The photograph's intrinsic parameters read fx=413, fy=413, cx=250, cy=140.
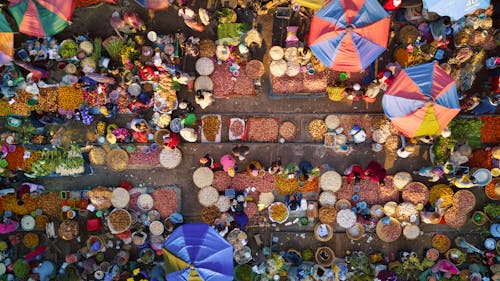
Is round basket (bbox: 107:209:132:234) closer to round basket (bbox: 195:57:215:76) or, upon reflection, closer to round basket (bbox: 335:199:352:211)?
round basket (bbox: 195:57:215:76)

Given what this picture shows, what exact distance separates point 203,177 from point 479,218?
758 cm

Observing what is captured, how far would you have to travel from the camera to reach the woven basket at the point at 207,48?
11234 millimetres

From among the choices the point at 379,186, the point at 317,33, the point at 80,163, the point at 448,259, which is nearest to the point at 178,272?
the point at 80,163

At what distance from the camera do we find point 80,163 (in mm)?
11180

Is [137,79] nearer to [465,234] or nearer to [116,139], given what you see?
[116,139]

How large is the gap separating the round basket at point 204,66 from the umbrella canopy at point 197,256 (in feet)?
13.6

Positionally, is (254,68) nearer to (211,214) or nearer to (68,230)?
(211,214)

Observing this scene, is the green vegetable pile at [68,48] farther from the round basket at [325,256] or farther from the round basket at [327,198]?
the round basket at [325,256]

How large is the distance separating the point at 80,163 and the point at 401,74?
8601 mm

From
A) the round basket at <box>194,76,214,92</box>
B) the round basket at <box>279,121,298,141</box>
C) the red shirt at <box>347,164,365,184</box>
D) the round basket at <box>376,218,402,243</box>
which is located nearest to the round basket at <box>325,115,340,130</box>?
the round basket at <box>279,121,298,141</box>

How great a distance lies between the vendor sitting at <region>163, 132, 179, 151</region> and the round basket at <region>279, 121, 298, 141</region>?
284cm

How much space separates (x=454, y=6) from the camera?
9852mm

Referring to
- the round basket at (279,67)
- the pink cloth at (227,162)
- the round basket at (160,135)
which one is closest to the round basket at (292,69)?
the round basket at (279,67)

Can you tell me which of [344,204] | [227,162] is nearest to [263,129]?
[227,162]
